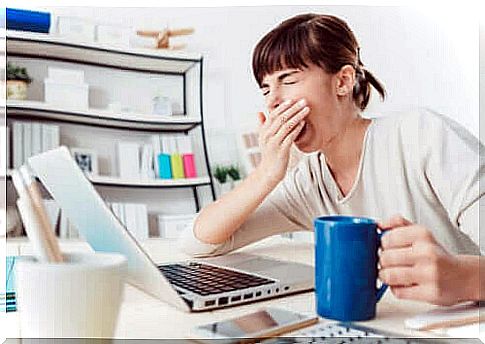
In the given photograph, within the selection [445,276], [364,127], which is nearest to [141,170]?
[364,127]

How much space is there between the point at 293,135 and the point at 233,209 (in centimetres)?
13

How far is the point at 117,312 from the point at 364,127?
47 cm

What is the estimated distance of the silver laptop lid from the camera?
2.42 feet

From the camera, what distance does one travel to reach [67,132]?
95 centimetres

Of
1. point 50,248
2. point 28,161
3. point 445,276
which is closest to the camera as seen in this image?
point 50,248

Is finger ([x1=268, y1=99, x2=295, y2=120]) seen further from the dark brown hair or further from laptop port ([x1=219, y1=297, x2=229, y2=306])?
laptop port ([x1=219, y1=297, x2=229, y2=306])

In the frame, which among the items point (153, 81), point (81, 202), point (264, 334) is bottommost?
point (264, 334)

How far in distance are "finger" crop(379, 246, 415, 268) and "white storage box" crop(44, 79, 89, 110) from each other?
475 millimetres

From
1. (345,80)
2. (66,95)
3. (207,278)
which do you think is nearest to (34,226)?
(207,278)

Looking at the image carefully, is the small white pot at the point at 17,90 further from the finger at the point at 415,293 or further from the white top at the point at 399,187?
the finger at the point at 415,293

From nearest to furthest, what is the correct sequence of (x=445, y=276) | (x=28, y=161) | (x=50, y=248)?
(x=50, y=248) → (x=445, y=276) → (x=28, y=161)

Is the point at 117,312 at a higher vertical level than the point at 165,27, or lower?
lower

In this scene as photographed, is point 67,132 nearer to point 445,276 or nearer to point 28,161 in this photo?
point 28,161

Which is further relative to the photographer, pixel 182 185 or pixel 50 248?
pixel 182 185
